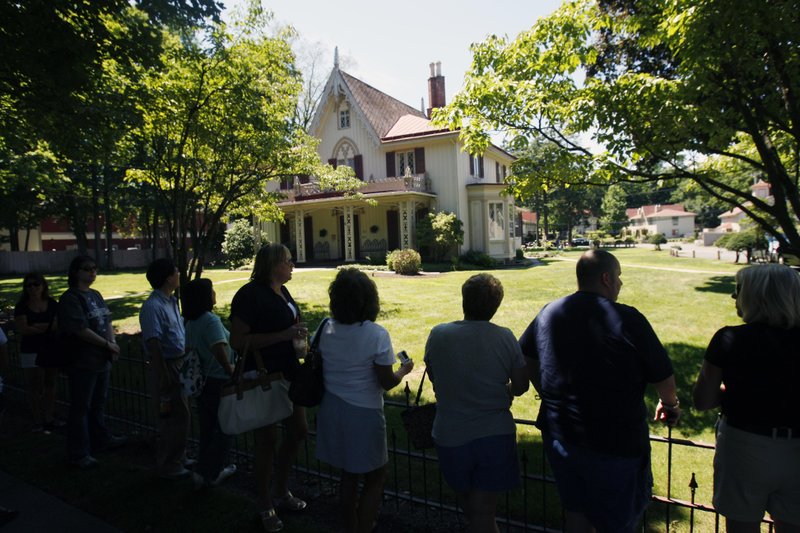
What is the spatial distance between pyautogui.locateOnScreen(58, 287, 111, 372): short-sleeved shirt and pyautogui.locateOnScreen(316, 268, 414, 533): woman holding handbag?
2.74 metres

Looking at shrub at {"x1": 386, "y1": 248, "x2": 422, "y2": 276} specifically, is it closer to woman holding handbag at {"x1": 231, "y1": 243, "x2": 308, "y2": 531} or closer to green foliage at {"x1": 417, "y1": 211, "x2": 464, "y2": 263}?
green foliage at {"x1": 417, "y1": 211, "x2": 464, "y2": 263}

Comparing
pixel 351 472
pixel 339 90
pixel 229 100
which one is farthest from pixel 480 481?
pixel 339 90

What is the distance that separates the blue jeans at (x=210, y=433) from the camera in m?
3.72

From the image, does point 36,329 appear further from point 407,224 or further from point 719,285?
point 407,224

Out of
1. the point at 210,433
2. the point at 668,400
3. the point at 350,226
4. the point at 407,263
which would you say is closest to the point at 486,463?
the point at 668,400

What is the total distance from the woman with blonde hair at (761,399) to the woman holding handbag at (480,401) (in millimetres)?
992

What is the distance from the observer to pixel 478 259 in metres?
24.4

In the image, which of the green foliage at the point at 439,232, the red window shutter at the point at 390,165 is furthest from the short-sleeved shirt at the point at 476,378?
the red window shutter at the point at 390,165

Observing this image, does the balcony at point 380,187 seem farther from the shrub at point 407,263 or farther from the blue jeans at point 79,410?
the blue jeans at point 79,410

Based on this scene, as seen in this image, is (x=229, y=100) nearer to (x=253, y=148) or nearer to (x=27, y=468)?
(x=253, y=148)

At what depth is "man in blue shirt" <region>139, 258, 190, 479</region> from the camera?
384 cm

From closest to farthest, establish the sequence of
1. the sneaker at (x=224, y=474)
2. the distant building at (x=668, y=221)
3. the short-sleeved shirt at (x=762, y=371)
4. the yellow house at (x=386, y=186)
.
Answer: the short-sleeved shirt at (x=762, y=371)
the sneaker at (x=224, y=474)
the yellow house at (x=386, y=186)
the distant building at (x=668, y=221)

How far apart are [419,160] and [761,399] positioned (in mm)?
25256

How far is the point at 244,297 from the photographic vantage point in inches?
126
